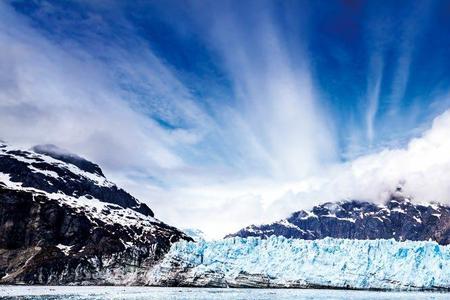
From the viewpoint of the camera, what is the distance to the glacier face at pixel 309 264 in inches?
4505

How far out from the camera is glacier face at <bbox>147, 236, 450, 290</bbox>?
114 meters

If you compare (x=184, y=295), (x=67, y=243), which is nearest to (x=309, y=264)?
(x=184, y=295)

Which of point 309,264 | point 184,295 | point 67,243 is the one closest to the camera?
point 184,295

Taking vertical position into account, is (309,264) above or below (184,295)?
above

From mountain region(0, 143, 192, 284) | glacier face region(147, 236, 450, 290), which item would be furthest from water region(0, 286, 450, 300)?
mountain region(0, 143, 192, 284)

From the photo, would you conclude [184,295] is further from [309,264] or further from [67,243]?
[67,243]

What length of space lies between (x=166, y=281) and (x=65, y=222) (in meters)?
60.6

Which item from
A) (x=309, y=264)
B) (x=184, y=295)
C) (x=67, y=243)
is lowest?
(x=184, y=295)

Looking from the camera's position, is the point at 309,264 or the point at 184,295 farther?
the point at 309,264

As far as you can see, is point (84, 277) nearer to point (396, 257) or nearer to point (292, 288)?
point (292, 288)

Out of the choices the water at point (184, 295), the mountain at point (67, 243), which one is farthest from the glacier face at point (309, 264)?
the water at point (184, 295)

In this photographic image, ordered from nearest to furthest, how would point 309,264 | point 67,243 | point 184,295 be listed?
point 184,295
point 309,264
point 67,243

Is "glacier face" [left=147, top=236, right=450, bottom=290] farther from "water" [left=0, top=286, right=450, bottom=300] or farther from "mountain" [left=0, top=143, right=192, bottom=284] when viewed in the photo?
"water" [left=0, top=286, right=450, bottom=300]

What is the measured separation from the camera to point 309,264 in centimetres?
12294
